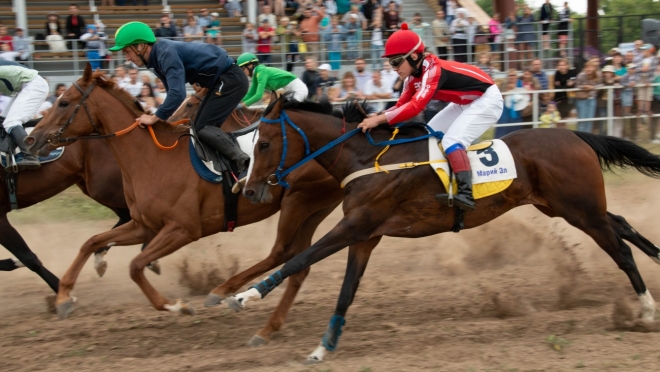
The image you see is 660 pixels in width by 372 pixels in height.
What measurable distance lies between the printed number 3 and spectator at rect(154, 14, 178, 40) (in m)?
9.11

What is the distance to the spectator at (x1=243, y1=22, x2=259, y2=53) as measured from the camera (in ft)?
44.6

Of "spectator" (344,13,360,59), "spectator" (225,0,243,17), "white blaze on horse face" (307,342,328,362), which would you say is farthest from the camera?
"spectator" (225,0,243,17)

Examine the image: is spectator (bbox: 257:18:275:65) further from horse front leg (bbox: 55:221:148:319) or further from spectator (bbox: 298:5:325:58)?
horse front leg (bbox: 55:221:148:319)

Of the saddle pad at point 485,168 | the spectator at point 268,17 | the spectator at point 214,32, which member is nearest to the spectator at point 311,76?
the spectator at point 214,32

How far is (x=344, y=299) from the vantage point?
5344 mm

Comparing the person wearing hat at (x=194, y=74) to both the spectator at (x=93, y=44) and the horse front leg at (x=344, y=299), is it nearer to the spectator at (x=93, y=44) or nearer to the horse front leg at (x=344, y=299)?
the horse front leg at (x=344, y=299)

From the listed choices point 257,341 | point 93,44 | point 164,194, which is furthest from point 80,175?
point 93,44

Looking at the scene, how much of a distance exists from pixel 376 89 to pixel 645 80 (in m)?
4.44

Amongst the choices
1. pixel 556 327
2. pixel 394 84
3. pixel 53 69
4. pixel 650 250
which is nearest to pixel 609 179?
pixel 394 84

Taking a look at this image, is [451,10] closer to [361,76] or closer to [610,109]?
[361,76]

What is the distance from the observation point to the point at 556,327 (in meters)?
5.68

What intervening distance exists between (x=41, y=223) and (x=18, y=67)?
9.10 ft

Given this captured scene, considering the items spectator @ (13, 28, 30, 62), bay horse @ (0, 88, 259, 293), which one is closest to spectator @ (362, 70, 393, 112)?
bay horse @ (0, 88, 259, 293)

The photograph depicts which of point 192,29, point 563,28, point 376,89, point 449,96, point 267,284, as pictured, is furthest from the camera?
Answer: point 563,28
